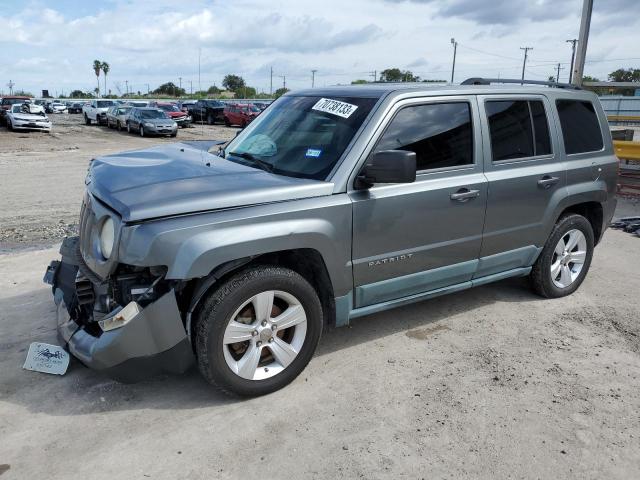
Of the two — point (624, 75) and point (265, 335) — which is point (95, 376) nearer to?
point (265, 335)

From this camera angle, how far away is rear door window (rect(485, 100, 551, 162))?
4.39 meters

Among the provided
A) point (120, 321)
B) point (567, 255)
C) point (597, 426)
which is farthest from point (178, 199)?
point (567, 255)

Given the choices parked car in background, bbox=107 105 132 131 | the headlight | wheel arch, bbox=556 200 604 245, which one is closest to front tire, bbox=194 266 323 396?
the headlight

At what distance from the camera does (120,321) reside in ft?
10.1

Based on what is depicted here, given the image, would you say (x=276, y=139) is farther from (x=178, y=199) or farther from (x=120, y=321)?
(x=120, y=321)

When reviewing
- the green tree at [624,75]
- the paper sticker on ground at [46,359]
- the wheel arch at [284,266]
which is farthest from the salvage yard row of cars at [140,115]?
the green tree at [624,75]

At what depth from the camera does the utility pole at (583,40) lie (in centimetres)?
1268

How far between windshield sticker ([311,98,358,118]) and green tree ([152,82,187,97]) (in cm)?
10234

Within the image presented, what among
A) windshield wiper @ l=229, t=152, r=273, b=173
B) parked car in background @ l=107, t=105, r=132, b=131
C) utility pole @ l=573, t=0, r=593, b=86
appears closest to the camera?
A: windshield wiper @ l=229, t=152, r=273, b=173

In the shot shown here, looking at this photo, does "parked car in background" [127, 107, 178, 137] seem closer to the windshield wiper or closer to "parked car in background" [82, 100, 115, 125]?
"parked car in background" [82, 100, 115, 125]

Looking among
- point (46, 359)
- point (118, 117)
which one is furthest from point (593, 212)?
point (118, 117)

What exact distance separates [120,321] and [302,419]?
120cm

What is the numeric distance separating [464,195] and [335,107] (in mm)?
1165

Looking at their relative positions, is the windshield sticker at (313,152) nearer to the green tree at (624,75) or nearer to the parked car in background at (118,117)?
the parked car in background at (118,117)
